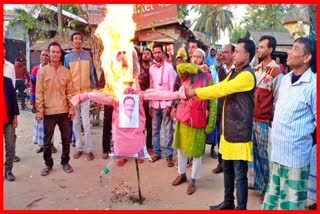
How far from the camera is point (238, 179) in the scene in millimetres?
3693

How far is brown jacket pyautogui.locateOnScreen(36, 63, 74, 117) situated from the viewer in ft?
17.0

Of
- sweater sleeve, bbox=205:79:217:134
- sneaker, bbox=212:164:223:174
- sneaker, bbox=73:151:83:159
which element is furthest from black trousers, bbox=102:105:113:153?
sweater sleeve, bbox=205:79:217:134

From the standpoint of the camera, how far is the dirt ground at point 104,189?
423 centimetres

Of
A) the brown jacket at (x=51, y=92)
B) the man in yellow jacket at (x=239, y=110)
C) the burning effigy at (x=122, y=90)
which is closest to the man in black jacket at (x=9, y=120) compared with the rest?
the brown jacket at (x=51, y=92)

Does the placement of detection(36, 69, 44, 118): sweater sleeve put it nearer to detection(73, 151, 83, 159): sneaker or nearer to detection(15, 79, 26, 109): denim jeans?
detection(73, 151, 83, 159): sneaker

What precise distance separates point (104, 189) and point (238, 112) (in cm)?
233

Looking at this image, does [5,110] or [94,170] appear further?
[94,170]

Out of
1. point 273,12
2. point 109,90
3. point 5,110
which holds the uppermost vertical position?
point 273,12

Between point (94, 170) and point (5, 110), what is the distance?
1730 mm

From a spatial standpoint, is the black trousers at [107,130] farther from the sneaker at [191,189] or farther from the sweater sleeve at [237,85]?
the sweater sleeve at [237,85]

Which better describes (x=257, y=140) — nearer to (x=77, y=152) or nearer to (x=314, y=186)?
(x=314, y=186)

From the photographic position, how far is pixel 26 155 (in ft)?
21.1

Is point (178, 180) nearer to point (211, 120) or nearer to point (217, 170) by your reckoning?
point (217, 170)

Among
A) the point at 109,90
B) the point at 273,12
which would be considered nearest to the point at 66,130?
the point at 109,90
